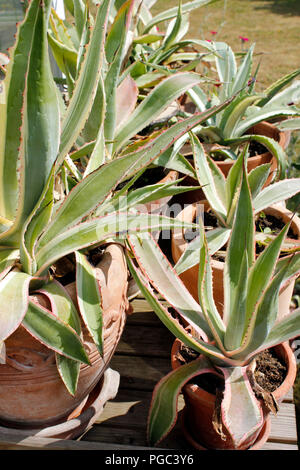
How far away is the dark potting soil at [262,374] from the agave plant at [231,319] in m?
0.06

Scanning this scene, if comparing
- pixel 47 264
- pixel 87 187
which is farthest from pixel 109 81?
pixel 47 264

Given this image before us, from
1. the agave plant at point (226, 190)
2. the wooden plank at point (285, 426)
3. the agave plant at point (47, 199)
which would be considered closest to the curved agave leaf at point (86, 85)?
the agave plant at point (47, 199)

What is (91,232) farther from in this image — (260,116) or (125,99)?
(260,116)

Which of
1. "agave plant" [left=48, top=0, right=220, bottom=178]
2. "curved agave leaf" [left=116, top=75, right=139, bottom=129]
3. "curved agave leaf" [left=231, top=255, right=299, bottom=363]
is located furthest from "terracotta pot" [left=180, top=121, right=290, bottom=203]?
"curved agave leaf" [left=231, top=255, right=299, bottom=363]

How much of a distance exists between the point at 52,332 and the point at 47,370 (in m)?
0.12

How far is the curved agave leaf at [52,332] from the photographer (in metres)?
0.77

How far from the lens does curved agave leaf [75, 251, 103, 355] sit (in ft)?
2.63

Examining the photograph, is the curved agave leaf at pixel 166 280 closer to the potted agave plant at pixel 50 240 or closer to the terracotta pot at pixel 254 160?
the potted agave plant at pixel 50 240

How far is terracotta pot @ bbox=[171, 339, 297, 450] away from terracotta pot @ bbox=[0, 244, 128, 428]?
0.63 feet

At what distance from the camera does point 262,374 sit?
1002 millimetres

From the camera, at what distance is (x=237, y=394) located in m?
0.86

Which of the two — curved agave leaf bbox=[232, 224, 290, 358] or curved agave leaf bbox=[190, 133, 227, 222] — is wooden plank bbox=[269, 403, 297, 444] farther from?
curved agave leaf bbox=[190, 133, 227, 222]
